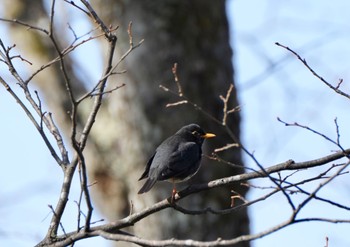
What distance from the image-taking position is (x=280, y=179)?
298 centimetres

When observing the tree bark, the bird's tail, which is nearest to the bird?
the bird's tail

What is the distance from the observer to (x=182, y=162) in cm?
418

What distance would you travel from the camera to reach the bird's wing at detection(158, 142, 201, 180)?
4094 millimetres

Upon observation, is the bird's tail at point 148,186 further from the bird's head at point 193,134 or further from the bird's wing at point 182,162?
the bird's head at point 193,134

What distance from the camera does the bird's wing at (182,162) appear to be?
13.4 ft

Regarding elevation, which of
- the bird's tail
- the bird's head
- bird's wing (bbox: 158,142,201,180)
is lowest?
the bird's tail

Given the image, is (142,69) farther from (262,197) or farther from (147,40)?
(262,197)

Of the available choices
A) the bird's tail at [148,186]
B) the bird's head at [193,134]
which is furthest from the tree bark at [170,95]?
the bird's tail at [148,186]

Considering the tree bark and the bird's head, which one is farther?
the tree bark

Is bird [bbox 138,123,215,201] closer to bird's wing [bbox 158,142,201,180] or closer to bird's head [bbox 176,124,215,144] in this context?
bird's wing [bbox 158,142,201,180]

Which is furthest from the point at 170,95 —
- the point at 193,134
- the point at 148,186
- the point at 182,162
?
the point at 148,186

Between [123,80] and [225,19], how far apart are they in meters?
1.16

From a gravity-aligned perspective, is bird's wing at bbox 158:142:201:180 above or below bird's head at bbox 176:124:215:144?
below

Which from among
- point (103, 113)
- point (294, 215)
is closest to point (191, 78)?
point (103, 113)
